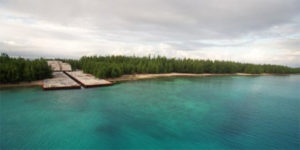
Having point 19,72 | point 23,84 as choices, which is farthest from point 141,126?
point 19,72

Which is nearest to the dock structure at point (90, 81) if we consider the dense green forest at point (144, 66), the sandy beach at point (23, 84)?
the dense green forest at point (144, 66)

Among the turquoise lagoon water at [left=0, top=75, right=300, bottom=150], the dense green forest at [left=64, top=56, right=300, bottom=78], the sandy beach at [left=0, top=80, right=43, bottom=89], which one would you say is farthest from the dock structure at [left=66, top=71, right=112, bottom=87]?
the turquoise lagoon water at [left=0, top=75, right=300, bottom=150]

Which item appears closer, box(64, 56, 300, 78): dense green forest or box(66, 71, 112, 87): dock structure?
box(66, 71, 112, 87): dock structure

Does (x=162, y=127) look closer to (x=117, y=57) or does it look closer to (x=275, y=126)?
(x=275, y=126)

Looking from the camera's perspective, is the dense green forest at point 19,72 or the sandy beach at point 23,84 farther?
the sandy beach at point 23,84

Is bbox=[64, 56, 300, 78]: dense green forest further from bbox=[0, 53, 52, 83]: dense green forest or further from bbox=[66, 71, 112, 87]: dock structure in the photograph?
bbox=[0, 53, 52, 83]: dense green forest

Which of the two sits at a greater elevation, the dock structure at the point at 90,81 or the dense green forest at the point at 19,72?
the dense green forest at the point at 19,72

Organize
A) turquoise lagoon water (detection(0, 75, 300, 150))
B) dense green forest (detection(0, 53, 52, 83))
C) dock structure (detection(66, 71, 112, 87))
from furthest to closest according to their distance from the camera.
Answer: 1. dock structure (detection(66, 71, 112, 87))
2. dense green forest (detection(0, 53, 52, 83))
3. turquoise lagoon water (detection(0, 75, 300, 150))

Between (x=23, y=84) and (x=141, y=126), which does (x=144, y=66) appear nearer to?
(x=23, y=84)

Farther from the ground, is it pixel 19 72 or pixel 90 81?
pixel 19 72

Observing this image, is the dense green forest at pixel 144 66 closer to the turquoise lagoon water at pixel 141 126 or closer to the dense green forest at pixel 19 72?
the dense green forest at pixel 19 72
